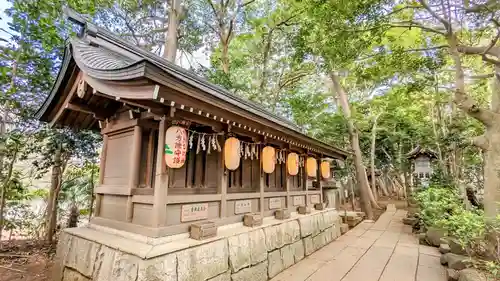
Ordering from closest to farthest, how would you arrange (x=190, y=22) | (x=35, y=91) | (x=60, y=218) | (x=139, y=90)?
(x=139, y=90) < (x=35, y=91) < (x=60, y=218) < (x=190, y=22)

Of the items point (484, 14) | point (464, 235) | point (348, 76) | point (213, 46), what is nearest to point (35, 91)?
point (213, 46)

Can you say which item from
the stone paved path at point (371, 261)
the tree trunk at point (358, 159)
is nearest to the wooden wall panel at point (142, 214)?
the stone paved path at point (371, 261)

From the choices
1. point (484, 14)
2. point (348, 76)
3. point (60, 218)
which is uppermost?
point (348, 76)

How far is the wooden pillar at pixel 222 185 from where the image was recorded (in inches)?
175

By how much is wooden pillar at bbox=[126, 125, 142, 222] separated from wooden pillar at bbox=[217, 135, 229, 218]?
1.42m

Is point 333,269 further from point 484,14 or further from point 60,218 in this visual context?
point 60,218

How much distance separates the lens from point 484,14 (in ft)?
17.7

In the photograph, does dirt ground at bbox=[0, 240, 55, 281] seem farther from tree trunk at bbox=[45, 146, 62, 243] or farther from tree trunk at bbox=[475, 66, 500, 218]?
tree trunk at bbox=[475, 66, 500, 218]

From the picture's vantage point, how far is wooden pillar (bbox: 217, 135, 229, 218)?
445 cm

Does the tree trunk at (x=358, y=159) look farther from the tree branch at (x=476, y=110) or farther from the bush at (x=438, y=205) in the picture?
the tree branch at (x=476, y=110)

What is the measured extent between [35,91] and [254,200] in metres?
6.18

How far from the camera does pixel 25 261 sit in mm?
5805

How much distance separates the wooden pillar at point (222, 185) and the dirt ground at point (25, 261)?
4.04 metres

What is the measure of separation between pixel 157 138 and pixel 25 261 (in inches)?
203
